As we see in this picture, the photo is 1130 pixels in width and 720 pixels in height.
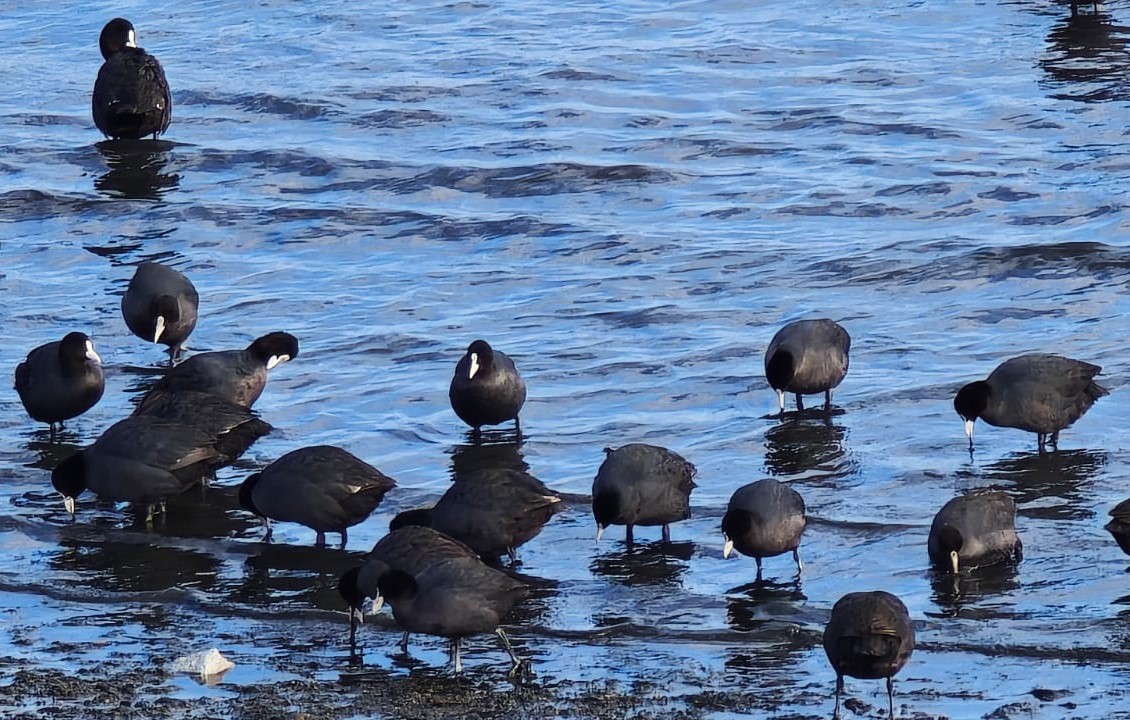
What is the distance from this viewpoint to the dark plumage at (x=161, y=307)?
48.0ft

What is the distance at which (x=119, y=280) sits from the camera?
17.2 m

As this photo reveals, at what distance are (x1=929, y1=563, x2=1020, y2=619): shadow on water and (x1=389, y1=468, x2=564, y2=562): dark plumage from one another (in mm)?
2077

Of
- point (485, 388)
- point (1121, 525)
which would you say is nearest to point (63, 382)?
point (485, 388)

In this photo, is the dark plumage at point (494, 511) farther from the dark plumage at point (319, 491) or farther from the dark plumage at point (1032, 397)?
the dark plumage at point (1032, 397)

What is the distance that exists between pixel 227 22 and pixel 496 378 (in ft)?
47.9

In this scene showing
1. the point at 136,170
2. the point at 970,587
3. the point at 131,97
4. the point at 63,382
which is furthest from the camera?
the point at 131,97

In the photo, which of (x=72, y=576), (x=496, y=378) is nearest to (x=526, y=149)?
(x=496, y=378)

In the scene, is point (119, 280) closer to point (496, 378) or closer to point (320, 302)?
point (320, 302)

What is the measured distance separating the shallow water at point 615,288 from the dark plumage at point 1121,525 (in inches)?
10.4

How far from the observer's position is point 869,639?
8438 mm

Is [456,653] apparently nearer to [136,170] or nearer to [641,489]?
[641,489]

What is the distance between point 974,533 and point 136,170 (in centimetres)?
1270

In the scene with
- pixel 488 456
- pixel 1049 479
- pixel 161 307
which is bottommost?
pixel 1049 479

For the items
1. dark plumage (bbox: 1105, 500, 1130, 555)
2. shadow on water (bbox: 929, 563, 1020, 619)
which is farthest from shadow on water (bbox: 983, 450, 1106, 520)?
dark plumage (bbox: 1105, 500, 1130, 555)
